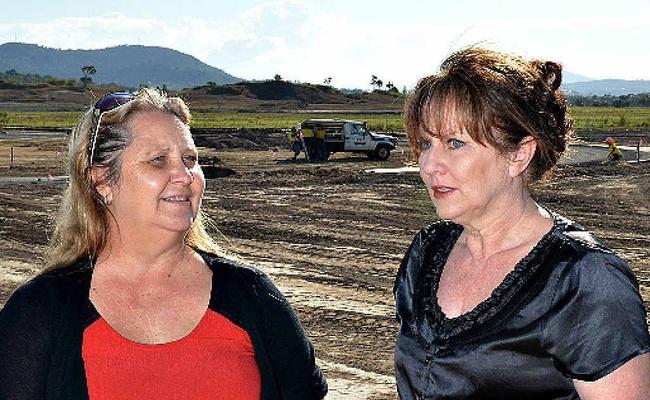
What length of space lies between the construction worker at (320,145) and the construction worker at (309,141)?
0.48 ft

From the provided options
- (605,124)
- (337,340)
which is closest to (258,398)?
(337,340)

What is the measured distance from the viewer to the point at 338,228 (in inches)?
631

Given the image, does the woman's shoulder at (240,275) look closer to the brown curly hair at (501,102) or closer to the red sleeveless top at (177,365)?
the red sleeveless top at (177,365)

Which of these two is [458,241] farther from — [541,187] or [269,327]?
[269,327]

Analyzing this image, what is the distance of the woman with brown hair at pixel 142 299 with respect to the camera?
2531mm

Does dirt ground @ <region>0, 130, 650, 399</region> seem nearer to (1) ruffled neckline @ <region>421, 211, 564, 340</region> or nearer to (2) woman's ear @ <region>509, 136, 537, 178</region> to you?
(2) woman's ear @ <region>509, 136, 537, 178</region>

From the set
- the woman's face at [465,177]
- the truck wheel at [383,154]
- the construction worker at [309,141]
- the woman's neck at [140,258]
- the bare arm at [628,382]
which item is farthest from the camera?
the truck wheel at [383,154]

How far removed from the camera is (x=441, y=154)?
Answer: 8.57 ft

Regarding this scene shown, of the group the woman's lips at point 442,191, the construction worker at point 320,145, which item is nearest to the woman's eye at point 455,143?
the woman's lips at point 442,191

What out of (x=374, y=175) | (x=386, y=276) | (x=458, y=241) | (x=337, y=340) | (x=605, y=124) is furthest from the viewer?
(x=605, y=124)

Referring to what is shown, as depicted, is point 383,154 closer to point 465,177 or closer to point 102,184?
point 102,184

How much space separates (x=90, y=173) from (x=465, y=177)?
1.16 meters

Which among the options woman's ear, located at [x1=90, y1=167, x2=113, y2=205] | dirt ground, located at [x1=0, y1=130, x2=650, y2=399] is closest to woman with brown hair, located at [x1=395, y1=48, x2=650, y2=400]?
dirt ground, located at [x1=0, y1=130, x2=650, y2=399]

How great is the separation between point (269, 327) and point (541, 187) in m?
0.94
